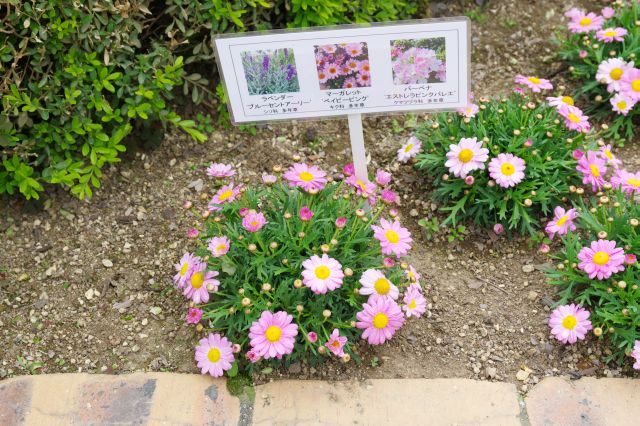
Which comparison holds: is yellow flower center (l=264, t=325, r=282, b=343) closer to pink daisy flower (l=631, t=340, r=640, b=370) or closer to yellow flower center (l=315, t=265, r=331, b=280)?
yellow flower center (l=315, t=265, r=331, b=280)

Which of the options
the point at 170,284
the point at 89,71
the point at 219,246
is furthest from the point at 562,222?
the point at 89,71

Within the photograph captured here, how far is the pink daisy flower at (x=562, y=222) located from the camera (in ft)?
9.31

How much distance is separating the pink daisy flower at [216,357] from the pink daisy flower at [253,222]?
420 mm

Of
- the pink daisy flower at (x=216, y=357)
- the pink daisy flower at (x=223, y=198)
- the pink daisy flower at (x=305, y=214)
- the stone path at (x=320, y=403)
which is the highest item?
the pink daisy flower at (x=305, y=214)

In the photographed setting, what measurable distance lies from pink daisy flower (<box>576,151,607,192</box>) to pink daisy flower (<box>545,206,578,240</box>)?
184 millimetres

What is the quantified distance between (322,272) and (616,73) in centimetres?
201

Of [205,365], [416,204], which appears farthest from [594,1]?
[205,365]

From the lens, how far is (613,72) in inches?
136

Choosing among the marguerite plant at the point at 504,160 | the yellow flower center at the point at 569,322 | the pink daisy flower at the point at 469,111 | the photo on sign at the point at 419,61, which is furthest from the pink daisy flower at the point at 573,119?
the yellow flower center at the point at 569,322

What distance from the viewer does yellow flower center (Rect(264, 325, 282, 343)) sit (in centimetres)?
238

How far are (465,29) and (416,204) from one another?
37.5 inches

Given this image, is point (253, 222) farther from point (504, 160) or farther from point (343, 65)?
point (504, 160)

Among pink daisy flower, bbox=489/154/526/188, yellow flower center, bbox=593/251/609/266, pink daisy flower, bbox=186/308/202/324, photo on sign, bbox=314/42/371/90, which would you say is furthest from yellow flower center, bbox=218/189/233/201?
yellow flower center, bbox=593/251/609/266

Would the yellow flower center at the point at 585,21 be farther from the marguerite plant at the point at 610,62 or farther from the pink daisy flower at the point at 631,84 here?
the pink daisy flower at the point at 631,84
